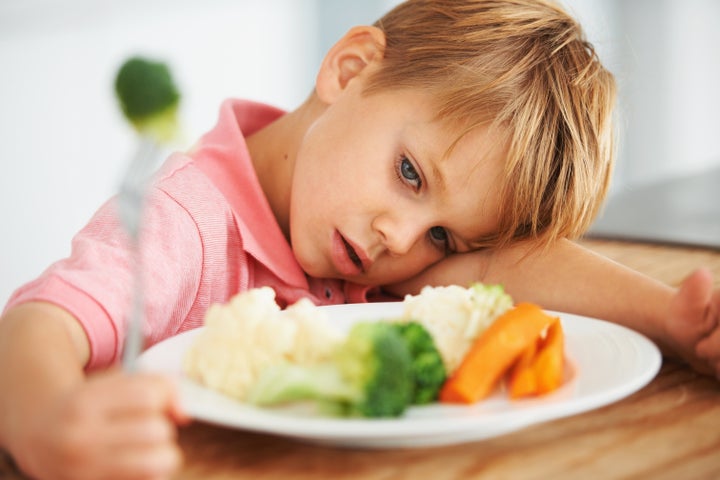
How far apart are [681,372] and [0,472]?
0.77 meters

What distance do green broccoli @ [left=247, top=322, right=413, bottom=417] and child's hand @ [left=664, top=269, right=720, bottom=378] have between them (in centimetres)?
43

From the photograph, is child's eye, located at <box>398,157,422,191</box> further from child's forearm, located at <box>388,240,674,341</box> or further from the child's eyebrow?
child's forearm, located at <box>388,240,674,341</box>

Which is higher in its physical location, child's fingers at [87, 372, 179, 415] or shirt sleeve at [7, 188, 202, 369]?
child's fingers at [87, 372, 179, 415]

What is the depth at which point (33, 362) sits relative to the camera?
752 mm

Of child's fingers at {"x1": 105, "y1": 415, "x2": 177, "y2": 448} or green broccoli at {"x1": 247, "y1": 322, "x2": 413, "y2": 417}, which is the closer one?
child's fingers at {"x1": 105, "y1": 415, "x2": 177, "y2": 448}

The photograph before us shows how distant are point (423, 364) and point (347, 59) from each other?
849mm

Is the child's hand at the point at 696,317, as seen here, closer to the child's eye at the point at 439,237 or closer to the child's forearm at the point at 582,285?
the child's forearm at the point at 582,285

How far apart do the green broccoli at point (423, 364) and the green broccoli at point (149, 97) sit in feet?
1.27

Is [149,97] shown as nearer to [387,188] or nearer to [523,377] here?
[523,377]

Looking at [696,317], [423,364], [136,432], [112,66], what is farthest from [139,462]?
[112,66]

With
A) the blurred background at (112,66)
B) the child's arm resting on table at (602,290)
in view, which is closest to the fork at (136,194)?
the child's arm resting on table at (602,290)

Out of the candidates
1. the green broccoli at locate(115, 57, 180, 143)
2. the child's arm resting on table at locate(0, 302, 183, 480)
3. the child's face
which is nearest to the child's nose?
the child's face

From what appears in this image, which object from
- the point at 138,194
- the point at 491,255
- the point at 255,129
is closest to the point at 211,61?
the point at 255,129

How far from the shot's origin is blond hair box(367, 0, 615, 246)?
1.33 m
